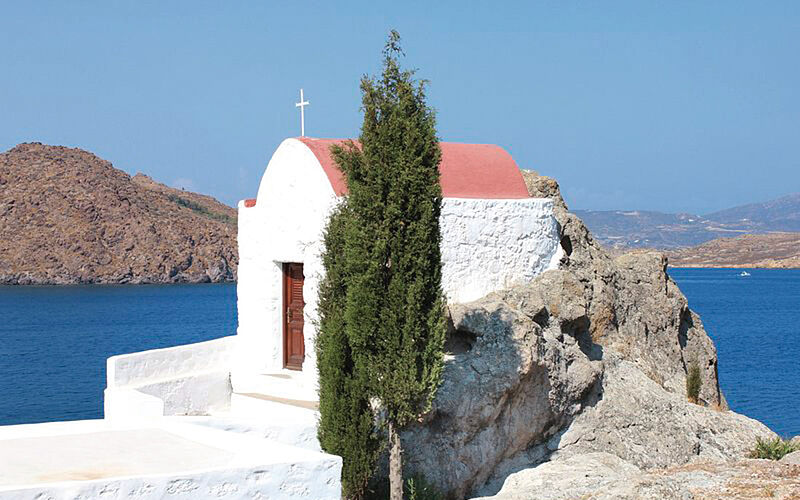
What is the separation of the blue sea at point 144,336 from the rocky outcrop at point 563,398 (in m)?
11.9

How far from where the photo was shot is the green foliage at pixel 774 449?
56.2ft

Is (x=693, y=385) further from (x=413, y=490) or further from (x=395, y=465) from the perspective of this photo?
(x=395, y=465)

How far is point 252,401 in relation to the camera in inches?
635

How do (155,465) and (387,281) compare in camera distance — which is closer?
(155,465)

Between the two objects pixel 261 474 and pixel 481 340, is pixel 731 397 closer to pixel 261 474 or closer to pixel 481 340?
pixel 481 340

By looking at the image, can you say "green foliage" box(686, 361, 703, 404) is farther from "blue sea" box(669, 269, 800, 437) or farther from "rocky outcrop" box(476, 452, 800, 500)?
"blue sea" box(669, 269, 800, 437)

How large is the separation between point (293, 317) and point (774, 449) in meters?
9.18

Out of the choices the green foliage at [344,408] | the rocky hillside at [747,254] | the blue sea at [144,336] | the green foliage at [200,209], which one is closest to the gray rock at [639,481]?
the green foliage at [344,408]

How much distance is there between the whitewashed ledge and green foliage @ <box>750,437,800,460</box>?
9.71 m

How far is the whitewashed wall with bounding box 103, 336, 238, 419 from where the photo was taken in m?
15.9

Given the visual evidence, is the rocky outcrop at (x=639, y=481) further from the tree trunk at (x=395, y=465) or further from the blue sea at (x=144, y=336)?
the blue sea at (x=144, y=336)

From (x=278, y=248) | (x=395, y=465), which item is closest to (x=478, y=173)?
(x=278, y=248)

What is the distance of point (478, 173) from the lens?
A: 739 inches

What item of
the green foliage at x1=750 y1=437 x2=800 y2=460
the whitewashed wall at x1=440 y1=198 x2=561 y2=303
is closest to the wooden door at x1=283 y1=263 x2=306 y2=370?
the whitewashed wall at x1=440 y1=198 x2=561 y2=303
